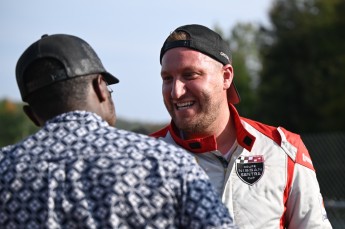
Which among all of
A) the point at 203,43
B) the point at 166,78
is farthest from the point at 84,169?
the point at 203,43

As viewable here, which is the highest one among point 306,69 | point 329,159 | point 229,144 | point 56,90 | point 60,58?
point 60,58

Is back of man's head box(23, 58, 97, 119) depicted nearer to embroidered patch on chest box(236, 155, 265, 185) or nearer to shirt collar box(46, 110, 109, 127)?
shirt collar box(46, 110, 109, 127)

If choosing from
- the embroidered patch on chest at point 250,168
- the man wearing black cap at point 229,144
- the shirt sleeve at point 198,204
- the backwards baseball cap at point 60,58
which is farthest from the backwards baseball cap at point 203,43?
the shirt sleeve at point 198,204

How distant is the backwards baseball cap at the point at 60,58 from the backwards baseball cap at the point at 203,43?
1.37 m

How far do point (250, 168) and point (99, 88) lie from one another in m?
1.46

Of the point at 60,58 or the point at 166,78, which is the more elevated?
the point at 60,58

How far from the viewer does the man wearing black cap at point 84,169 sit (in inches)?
106

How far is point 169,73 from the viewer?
4254 mm

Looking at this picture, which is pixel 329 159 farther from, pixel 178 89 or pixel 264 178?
pixel 178 89

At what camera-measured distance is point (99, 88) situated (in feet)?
9.56

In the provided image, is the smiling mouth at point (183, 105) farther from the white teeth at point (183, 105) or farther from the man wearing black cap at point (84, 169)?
the man wearing black cap at point (84, 169)

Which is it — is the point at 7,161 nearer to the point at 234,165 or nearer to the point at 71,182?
the point at 71,182

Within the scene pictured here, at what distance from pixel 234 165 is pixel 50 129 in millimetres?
1562

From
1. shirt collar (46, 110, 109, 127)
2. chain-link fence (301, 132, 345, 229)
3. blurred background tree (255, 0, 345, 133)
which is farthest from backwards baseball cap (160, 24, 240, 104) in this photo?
blurred background tree (255, 0, 345, 133)
